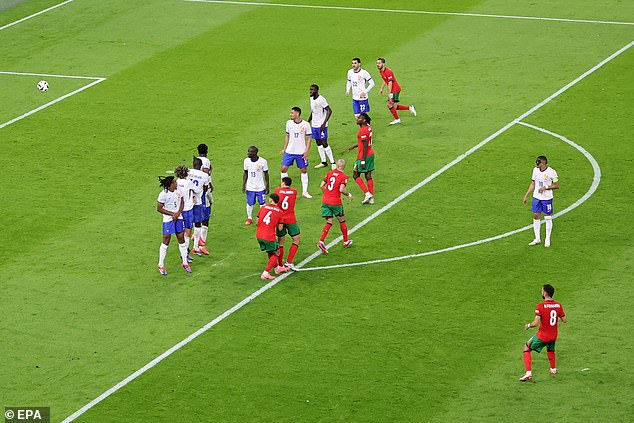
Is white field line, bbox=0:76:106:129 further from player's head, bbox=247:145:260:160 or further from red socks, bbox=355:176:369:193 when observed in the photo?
red socks, bbox=355:176:369:193

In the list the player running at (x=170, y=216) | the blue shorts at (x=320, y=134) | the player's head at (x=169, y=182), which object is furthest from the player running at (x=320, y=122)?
the player's head at (x=169, y=182)

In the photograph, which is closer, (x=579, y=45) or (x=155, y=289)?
(x=155, y=289)

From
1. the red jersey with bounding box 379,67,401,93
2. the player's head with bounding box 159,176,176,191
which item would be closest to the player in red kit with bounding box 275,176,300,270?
the player's head with bounding box 159,176,176,191

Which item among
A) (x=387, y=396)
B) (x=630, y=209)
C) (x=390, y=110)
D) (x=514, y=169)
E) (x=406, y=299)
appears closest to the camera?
(x=387, y=396)

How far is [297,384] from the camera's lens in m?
22.7

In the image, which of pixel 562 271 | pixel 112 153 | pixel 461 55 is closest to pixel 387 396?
pixel 562 271

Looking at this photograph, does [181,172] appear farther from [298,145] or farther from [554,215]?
Answer: [554,215]

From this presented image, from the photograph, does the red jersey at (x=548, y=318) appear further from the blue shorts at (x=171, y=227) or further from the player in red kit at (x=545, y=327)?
the blue shorts at (x=171, y=227)

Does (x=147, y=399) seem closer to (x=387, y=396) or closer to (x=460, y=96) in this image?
(x=387, y=396)

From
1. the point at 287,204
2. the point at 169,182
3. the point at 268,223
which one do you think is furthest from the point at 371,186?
the point at 169,182

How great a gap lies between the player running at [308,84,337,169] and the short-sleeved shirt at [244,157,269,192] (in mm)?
3903

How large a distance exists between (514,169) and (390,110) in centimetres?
509

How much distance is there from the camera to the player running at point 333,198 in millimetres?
28062

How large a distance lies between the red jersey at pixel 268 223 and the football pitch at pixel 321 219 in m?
1.05
